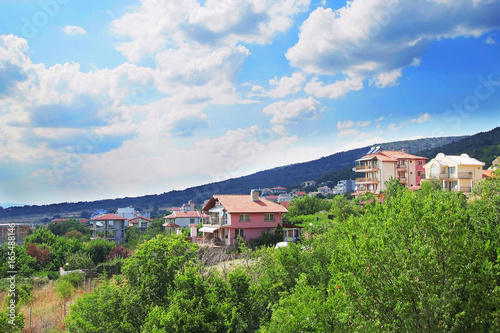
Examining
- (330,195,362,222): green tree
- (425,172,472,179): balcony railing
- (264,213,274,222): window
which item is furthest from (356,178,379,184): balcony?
(264,213,274,222): window

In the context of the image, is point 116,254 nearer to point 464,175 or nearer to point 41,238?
point 41,238

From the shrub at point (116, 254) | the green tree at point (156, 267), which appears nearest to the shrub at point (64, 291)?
the green tree at point (156, 267)

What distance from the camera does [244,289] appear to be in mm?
17688

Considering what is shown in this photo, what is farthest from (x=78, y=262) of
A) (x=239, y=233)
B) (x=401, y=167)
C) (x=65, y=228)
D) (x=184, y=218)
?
(x=65, y=228)

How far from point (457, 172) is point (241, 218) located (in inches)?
1222

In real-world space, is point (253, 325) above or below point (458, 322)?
below

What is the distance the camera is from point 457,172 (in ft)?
186

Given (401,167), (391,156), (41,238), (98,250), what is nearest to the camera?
(98,250)

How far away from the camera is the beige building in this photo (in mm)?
56406

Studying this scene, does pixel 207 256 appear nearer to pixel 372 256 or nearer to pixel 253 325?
pixel 253 325

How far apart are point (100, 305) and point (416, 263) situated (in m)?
12.2

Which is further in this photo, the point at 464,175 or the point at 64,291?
the point at 464,175

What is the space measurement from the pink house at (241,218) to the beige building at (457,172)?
2519 cm

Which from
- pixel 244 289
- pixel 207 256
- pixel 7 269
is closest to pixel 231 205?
pixel 207 256
